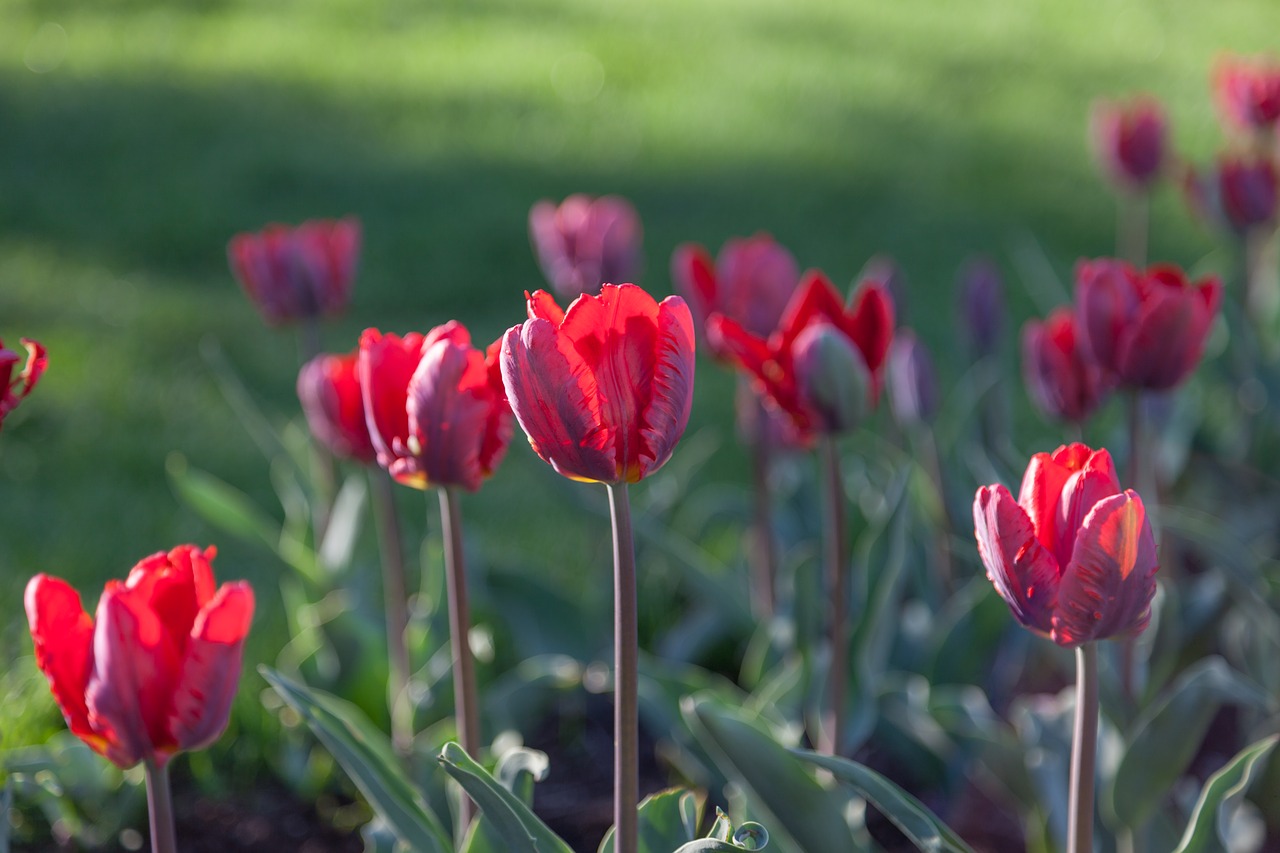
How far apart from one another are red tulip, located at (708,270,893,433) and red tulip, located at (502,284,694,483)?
0.37 metres

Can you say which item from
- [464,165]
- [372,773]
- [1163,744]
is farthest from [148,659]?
[464,165]

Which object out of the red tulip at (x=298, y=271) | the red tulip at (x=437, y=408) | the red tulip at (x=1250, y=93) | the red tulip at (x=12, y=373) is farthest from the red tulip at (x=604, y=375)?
the red tulip at (x=1250, y=93)

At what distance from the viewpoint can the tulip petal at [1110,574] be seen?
810 mm

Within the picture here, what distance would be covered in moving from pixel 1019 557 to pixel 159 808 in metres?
0.59

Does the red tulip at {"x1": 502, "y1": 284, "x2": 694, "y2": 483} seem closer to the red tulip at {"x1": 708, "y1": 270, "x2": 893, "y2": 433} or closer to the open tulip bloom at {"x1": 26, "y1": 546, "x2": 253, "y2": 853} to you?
the open tulip bloom at {"x1": 26, "y1": 546, "x2": 253, "y2": 853}

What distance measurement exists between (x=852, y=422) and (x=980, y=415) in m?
0.86

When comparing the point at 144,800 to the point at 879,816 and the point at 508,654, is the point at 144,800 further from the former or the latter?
the point at 879,816

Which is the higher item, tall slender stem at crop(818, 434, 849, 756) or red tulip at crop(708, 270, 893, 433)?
red tulip at crop(708, 270, 893, 433)

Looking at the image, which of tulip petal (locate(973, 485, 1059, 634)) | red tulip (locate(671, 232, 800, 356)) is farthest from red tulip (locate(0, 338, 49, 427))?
red tulip (locate(671, 232, 800, 356))

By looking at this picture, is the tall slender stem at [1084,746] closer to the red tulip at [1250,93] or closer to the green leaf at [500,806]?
the green leaf at [500,806]

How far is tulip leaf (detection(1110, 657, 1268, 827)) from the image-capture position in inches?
47.6

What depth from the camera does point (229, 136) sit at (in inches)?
191

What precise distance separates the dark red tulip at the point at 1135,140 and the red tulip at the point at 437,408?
157cm

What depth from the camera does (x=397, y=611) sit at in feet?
4.75
